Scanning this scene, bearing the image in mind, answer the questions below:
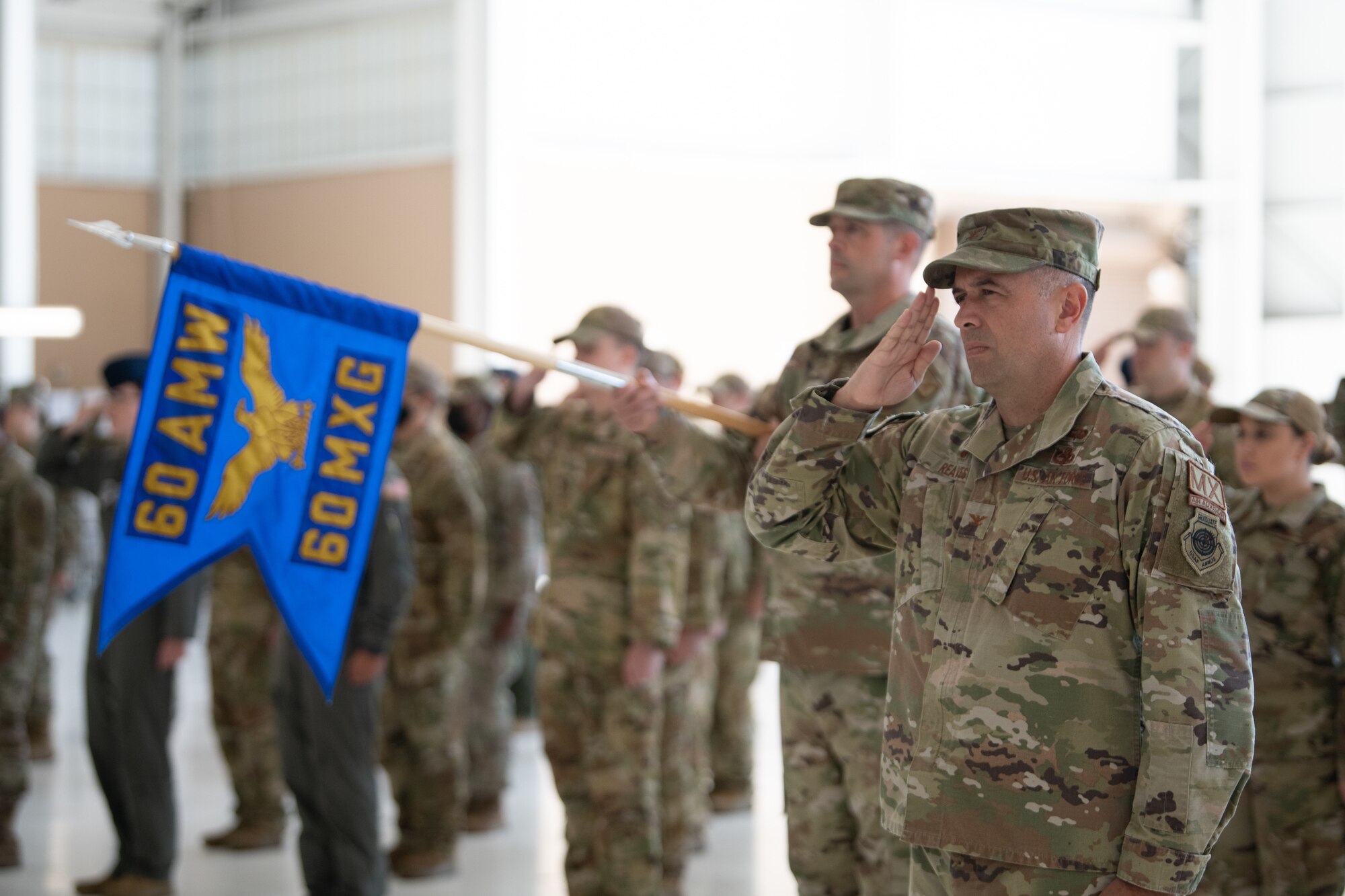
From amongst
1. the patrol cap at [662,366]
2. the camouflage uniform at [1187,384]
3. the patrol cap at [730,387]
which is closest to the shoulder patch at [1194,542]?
the camouflage uniform at [1187,384]

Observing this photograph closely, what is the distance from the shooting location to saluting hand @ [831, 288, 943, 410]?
229cm

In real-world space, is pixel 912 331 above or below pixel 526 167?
below

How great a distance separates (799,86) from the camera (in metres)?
13.1

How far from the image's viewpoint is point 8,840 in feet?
16.8

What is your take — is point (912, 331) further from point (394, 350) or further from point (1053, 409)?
point (394, 350)

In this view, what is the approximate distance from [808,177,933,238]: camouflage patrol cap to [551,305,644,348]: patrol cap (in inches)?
44.7

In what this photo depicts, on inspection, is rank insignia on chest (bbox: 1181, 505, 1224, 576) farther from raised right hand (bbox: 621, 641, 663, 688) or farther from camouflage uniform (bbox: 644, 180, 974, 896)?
raised right hand (bbox: 621, 641, 663, 688)

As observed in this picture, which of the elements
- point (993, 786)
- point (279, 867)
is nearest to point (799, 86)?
point (279, 867)

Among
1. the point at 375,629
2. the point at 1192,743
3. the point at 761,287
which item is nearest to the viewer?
the point at 1192,743

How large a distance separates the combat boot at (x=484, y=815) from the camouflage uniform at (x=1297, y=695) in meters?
3.06

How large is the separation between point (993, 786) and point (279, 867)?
12.2 feet

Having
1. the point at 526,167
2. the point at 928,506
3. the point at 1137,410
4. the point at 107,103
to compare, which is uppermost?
the point at 107,103

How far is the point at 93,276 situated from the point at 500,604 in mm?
11903

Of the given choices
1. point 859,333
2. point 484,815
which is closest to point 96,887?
point 484,815
